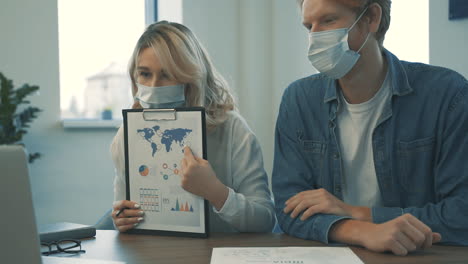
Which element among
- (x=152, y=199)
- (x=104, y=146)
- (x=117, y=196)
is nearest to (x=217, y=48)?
(x=104, y=146)

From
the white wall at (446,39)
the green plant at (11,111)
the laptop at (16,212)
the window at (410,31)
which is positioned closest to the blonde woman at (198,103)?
the laptop at (16,212)

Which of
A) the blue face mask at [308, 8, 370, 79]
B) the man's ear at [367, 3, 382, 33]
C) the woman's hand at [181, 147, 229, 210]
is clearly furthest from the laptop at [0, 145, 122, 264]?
the man's ear at [367, 3, 382, 33]

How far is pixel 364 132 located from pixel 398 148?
0.39ft

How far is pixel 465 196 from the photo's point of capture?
135cm

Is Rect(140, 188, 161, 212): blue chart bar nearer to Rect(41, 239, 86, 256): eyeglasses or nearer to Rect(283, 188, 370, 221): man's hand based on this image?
Rect(41, 239, 86, 256): eyeglasses

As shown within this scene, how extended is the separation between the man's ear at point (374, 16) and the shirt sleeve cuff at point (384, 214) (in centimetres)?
57

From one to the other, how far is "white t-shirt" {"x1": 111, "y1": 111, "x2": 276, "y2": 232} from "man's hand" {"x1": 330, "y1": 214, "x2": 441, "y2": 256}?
41 centimetres

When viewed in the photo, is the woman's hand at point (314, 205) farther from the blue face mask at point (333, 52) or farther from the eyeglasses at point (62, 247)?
the eyeglasses at point (62, 247)

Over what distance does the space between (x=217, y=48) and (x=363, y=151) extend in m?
2.76

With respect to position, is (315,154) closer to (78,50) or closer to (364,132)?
(364,132)

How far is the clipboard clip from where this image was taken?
55.8 inches

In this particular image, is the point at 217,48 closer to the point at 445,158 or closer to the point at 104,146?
the point at 104,146

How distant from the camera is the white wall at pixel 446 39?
2785mm

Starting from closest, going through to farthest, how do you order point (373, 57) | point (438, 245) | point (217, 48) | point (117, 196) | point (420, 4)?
point (438, 245)
point (373, 57)
point (117, 196)
point (420, 4)
point (217, 48)
